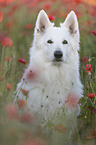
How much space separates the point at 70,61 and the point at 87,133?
133 centimetres

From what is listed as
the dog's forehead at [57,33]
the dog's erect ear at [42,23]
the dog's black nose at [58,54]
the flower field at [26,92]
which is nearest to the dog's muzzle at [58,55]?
the dog's black nose at [58,54]

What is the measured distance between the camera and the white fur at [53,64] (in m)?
3.88

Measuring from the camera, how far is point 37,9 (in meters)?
9.68

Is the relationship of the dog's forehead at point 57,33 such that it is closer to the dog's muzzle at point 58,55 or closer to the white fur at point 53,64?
the white fur at point 53,64

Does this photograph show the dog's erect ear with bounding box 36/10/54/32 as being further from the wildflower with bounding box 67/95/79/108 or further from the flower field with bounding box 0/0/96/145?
the wildflower with bounding box 67/95/79/108

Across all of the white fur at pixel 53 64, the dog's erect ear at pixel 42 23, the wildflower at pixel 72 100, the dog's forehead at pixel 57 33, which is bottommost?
the wildflower at pixel 72 100

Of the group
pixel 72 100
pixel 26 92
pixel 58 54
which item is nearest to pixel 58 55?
pixel 58 54

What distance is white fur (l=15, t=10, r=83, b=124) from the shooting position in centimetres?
388

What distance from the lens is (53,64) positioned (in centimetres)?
406

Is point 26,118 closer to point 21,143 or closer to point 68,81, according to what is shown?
point 21,143

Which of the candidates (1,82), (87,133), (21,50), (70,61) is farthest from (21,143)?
(21,50)

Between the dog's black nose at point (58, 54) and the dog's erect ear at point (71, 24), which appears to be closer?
the dog's black nose at point (58, 54)

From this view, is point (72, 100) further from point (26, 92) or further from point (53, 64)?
point (53, 64)

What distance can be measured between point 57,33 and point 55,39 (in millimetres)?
137
